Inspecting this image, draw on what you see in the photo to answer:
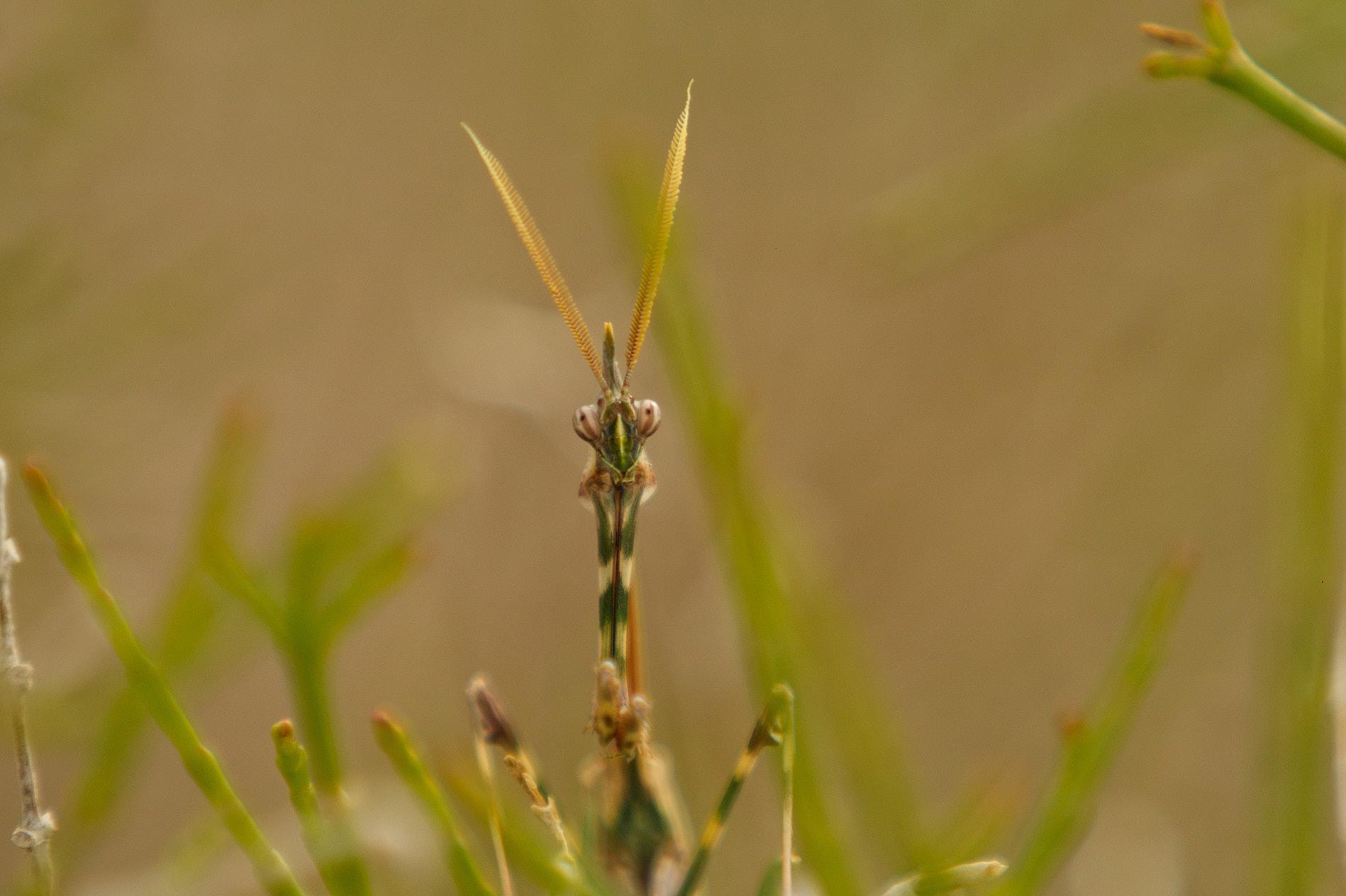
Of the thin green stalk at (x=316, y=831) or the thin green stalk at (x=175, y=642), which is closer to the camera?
the thin green stalk at (x=316, y=831)

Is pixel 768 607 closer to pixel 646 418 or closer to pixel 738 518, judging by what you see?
pixel 738 518

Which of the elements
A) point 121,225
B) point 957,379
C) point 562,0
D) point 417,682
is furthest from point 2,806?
point 957,379

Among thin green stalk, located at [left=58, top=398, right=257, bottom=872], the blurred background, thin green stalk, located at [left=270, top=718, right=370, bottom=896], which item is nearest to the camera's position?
thin green stalk, located at [left=270, top=718, right=370, bottom=896]

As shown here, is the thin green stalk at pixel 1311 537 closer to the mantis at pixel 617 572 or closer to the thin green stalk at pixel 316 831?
the mantis at pixel 617 572

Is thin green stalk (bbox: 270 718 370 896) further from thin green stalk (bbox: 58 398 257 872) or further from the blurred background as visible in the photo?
the blurred background

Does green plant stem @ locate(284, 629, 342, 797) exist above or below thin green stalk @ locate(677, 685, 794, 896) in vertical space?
above

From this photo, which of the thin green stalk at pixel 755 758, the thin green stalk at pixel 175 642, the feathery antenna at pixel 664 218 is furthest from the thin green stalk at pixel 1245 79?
the thin green stalk at pixel 175 642

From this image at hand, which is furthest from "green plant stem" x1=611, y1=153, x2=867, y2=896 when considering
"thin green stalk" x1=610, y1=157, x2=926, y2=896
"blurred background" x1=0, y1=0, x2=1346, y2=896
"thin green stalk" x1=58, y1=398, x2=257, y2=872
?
"blurred background" x1=0, y1=0, x2=1346, y2=896
